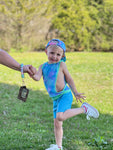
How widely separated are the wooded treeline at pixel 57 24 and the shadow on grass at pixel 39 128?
43.4ft

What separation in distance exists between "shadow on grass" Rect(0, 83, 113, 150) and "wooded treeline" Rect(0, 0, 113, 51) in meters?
13.2

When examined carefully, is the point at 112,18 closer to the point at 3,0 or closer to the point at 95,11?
the point at 95,11

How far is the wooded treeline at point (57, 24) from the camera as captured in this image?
18625mm

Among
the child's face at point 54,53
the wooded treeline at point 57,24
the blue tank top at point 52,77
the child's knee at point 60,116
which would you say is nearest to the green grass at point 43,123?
the child's knee at point 60,116

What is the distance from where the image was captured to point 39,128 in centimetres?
441

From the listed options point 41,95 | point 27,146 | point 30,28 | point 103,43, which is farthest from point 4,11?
point 27,146

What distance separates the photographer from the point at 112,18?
2152 cm

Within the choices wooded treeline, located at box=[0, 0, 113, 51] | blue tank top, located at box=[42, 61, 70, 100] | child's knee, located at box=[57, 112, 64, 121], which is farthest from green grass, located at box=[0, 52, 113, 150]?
wooded treeline, located at box=[0, 0, 113, 51]

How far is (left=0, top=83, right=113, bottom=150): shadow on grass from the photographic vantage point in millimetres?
3718

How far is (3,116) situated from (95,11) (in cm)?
1765

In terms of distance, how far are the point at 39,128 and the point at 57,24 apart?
16509mm

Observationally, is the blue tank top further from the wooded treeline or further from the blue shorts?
the wooded treeline

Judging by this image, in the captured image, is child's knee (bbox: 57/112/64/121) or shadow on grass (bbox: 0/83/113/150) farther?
shadow on grass (bbox: 0/83/113/150)

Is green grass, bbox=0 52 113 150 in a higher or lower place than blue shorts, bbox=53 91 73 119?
lower
